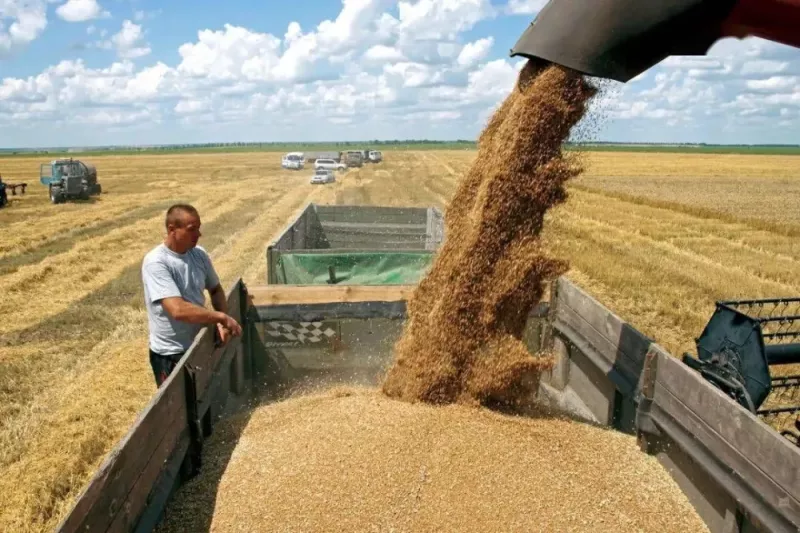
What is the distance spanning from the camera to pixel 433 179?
3803cm

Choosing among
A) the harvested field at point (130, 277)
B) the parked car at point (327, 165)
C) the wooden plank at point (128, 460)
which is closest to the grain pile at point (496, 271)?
the harvested field at point (130, 277)

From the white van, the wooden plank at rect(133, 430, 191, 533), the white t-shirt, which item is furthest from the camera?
the white van

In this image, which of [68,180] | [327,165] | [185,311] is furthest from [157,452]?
[327,165]

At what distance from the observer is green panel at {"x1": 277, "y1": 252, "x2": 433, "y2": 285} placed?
648cm

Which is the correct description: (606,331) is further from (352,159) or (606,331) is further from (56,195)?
(352,159)

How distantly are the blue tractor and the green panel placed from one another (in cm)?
2350

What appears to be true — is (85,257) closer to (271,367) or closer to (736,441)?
(271,367)

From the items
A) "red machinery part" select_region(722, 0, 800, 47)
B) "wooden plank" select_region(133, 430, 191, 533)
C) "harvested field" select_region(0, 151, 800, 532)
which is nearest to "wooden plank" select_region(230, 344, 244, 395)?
"harvested field" select_region(0, 151, 800, 532)

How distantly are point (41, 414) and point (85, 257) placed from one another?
28.7ft

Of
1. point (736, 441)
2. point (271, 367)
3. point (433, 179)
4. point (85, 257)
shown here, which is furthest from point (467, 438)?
point (433, 179)

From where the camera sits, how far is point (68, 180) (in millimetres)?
26469

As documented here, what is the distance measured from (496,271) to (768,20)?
205 cm

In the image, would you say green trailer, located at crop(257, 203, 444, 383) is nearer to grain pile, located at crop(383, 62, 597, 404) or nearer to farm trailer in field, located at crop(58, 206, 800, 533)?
farm trailer in field, located at crop(58, 206, 800, 533)

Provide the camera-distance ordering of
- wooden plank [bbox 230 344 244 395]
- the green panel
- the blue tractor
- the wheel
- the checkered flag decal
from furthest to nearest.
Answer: the blue tractor → the wheel → the green panel → the checkered flag decal → wooden plank [bbox 230 344 244 395]
